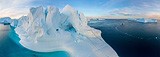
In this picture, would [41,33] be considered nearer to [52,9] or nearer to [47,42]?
[47,42]

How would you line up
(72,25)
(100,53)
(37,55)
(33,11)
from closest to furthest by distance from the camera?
1. (100,53)
2. (37,55)
3. (72,25)
4. (33,11)

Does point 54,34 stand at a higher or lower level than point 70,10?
lower

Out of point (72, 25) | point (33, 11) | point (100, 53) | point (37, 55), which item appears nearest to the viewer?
point (100, 53)

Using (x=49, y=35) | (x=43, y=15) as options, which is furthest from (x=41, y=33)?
(x=43, y=15)

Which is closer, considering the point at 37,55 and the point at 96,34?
the point at 37,55

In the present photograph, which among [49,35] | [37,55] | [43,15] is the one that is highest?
[43,15]
